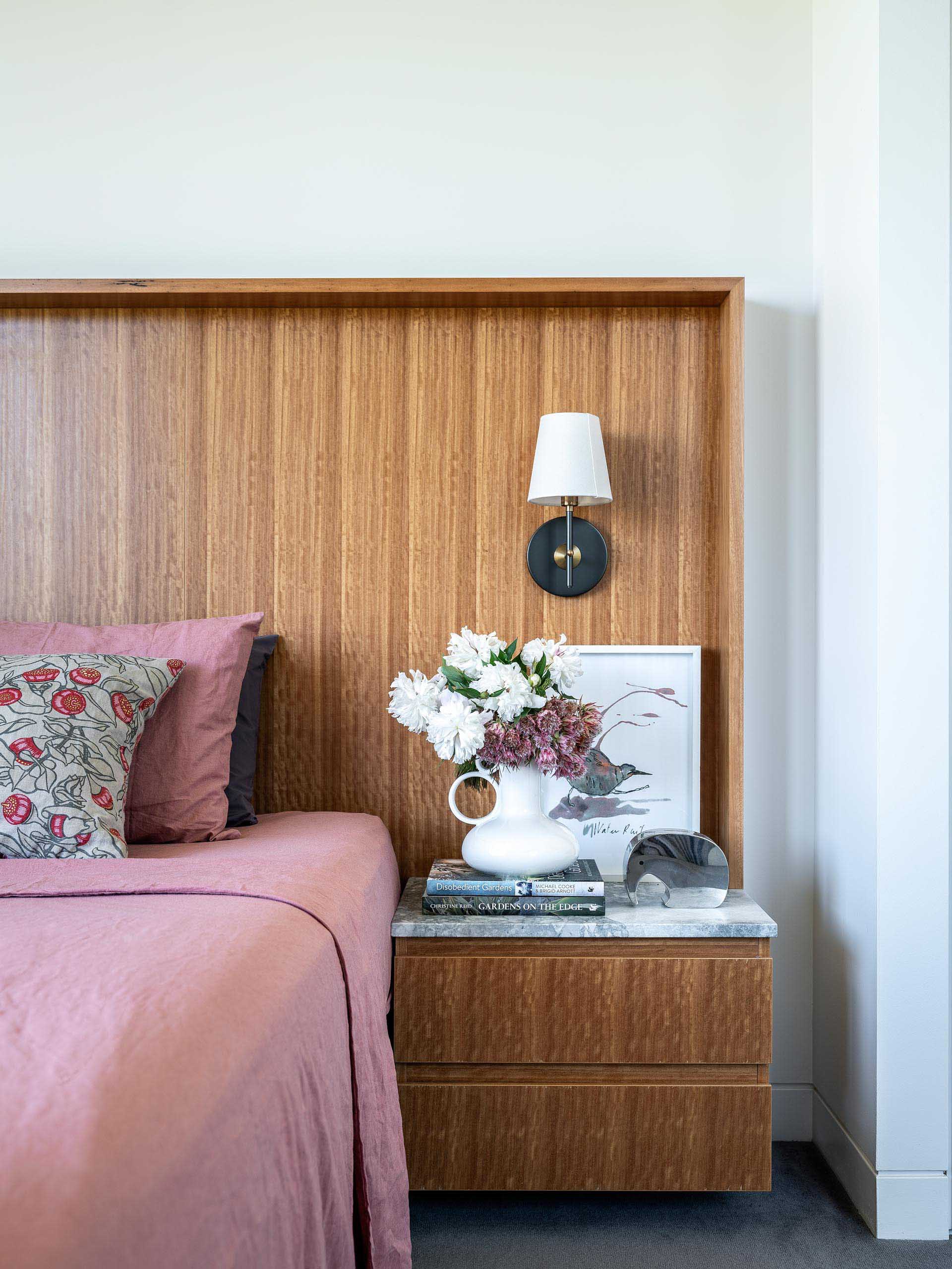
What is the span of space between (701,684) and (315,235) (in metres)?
1.42

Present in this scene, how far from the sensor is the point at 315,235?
2176 millimetres

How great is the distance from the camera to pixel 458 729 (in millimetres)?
1715

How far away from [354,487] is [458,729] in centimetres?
74

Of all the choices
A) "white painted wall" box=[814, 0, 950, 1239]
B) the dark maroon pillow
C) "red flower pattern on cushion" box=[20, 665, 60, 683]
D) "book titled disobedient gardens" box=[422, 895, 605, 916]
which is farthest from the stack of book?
"red flower pattern on cushion" box=[20, 665, 60, 683]

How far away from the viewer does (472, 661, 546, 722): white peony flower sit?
1.71 m

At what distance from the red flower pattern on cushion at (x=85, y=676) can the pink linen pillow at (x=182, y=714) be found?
160 millimetres

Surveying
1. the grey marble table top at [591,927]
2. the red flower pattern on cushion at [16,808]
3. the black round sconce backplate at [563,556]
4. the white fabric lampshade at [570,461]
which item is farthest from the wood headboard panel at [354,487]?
the red flower pattern on cushion at [16,808]

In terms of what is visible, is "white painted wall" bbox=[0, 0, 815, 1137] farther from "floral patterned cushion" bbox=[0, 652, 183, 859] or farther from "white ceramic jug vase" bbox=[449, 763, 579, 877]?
"floral patterned cushion" bbox=[0, 652, 183, 859]

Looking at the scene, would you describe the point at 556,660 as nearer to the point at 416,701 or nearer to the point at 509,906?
the point at 416,701

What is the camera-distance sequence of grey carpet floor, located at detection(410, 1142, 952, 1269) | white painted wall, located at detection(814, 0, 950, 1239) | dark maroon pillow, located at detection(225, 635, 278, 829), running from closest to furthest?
grey carpet floor, located at detection(410, 1142, 952, 1269)
white painted wall, located at detection(814, 0, 950, 1239)
dark maroon pillow, located at detection(225, 635, 278, 829)

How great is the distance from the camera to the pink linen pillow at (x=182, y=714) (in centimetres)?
179

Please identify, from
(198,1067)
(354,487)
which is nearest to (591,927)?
(198,1067)

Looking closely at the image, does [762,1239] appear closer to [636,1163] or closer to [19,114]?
[636,1163]

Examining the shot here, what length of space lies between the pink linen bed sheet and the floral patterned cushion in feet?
0.24
